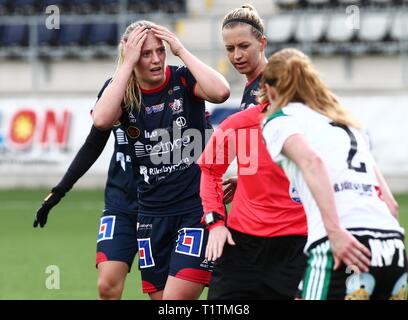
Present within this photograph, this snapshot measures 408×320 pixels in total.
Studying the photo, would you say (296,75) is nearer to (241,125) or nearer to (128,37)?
(241,125)

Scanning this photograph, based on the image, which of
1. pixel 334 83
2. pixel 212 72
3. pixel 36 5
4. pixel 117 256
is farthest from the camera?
pixel 36 5

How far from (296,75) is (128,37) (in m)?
1.92

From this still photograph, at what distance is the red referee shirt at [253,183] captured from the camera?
6133 mm

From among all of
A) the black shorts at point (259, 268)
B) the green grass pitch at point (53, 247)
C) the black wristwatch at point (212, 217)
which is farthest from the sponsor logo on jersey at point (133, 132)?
the green grass pitch at point (53, 247)

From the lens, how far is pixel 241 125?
243 inches

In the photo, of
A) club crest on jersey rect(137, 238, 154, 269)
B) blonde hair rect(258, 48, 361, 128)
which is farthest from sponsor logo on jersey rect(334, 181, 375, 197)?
club crest on jersey rect(137, 238, 154, 269)

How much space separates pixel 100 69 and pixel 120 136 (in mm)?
16913

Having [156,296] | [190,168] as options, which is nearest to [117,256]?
[156,296]

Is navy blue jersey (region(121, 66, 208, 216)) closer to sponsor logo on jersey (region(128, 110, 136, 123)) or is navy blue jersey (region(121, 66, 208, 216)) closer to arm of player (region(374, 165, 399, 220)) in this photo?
sponsor logo on jersey (region(128, 110, 136, 123))

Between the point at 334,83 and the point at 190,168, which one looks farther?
the point at 334,83

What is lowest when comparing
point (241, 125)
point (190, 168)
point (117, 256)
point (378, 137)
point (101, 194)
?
point (101, 194)

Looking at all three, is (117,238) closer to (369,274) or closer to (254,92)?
(254,92)

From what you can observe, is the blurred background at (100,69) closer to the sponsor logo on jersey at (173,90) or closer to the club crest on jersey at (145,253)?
the club crest on jersey at (145,253)
